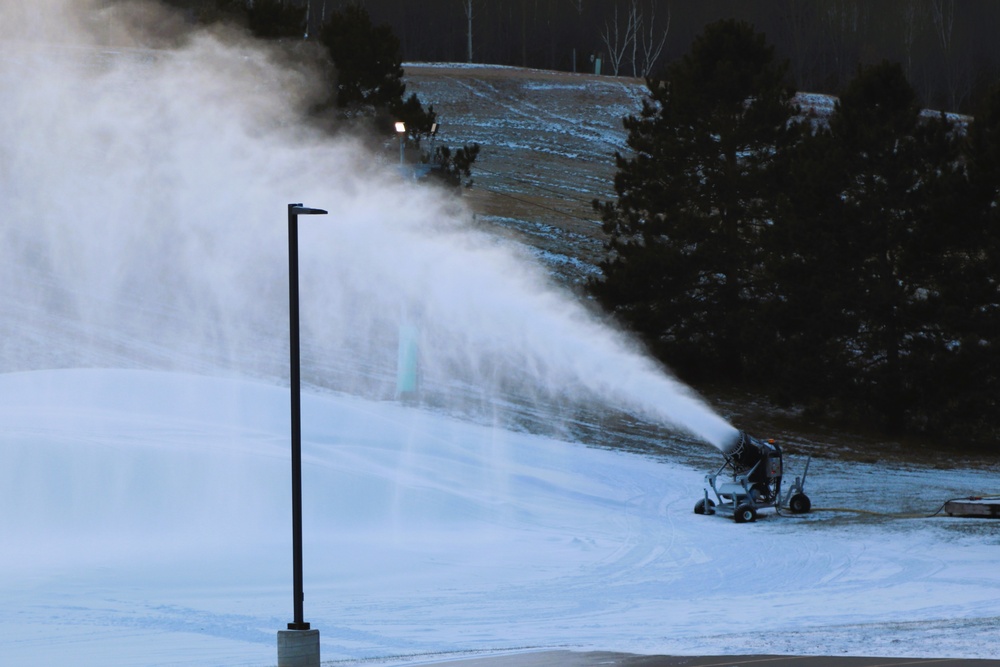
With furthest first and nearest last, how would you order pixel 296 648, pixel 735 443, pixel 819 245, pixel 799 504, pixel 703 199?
pixel 703 199, pixel 819 245, pixel 799 504, pixel 735 443, pixel 296 648

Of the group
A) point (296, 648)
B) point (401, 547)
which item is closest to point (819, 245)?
point (401, 547)

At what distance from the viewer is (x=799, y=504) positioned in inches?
895

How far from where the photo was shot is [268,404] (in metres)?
26.7

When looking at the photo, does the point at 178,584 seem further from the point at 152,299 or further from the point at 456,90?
the point at 456,90

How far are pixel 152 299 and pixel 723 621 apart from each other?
1386 inches

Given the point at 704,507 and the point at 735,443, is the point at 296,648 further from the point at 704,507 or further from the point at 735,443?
the point at 704,507

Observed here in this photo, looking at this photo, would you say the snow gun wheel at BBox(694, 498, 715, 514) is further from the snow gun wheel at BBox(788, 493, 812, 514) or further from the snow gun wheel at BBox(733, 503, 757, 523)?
the snow gun wheel at BBox(788, 493, 812, 514)

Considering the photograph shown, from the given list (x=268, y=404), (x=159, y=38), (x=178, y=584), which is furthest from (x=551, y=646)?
(x=159, y=38)

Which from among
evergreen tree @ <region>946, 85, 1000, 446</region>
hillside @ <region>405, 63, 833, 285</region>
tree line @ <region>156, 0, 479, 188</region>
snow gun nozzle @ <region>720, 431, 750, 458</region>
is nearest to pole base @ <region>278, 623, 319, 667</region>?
snow gun nozzle @ <region>720, 431, 750, 458</region>

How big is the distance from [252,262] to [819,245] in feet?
68.8

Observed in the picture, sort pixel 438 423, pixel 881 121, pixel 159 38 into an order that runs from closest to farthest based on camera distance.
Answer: pixel 438 423
pixel 881 121
pixel 159 38

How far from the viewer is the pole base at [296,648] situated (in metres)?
11.5

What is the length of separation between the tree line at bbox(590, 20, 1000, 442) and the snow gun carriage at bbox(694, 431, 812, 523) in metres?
14.1

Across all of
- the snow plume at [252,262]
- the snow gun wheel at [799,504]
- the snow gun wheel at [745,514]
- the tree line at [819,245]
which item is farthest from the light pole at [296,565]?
the tree line at [819,245]
